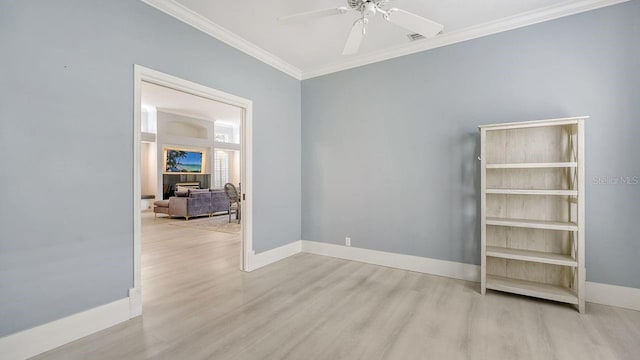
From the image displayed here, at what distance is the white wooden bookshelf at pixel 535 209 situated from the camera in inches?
97.0

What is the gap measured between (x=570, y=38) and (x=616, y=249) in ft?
6.81

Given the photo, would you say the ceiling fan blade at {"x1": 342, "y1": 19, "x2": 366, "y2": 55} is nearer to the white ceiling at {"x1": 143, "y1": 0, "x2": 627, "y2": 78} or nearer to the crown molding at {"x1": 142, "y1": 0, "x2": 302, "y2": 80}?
the white ceiling at {"x1": 143, "y1": 0, "x2": 627, "y2": 78}

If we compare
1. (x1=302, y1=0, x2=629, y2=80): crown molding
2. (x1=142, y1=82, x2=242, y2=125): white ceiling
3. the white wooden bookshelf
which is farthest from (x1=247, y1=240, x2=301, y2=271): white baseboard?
(x1=142, y1=82, x2=242, y2=125): white ceiling

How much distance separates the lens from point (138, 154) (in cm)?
242

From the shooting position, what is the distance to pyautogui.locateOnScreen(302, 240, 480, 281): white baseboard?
125 inches

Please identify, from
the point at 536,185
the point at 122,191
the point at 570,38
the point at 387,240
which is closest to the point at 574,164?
the point at 536,185

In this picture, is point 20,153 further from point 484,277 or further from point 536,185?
point 536,185

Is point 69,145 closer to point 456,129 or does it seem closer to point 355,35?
point 355,35

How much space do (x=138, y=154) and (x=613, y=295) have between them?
14.9 feet

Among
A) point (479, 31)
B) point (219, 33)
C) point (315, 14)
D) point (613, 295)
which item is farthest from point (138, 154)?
point (613, 295)

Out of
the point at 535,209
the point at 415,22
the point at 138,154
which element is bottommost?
the point at 535,209

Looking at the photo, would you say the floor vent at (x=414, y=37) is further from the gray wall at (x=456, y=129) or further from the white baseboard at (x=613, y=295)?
the white baseboard at (x=613, y=295)

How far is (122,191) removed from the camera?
2312 millimetres

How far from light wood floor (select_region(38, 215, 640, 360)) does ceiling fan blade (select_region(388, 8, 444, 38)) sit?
2336 mm
